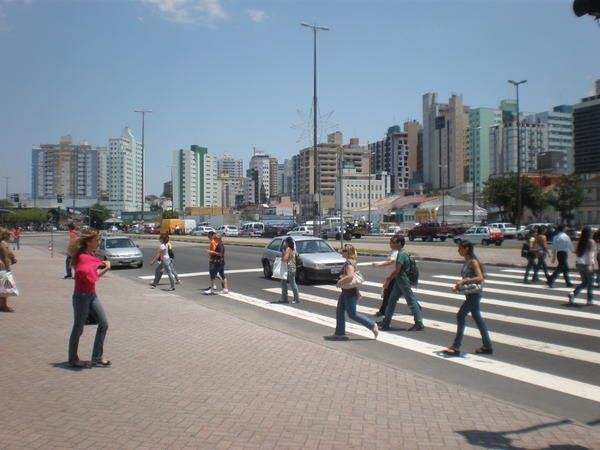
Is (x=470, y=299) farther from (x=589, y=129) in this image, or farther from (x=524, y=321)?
(x=589, y=129)

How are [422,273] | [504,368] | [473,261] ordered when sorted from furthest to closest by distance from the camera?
[422,273] < [473,261] < [504,368]

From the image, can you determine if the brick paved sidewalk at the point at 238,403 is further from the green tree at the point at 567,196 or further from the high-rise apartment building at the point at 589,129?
the green tree at the point at 567,196

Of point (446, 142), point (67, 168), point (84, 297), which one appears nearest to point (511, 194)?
point (84, 297)

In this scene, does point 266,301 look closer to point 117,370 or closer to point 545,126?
point 117,370

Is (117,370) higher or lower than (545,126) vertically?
lower

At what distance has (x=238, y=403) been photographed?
5.77 m

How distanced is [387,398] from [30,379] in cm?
399

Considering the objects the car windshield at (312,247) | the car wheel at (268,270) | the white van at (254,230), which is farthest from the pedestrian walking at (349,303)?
the white van at (254,230)

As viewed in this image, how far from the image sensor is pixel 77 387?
6336 mm

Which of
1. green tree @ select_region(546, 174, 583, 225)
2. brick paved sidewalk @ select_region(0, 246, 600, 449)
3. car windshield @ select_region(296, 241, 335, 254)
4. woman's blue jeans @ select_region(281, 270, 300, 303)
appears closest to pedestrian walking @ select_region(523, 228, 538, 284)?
car windshield @ select_region(296, 241, 335, 254)

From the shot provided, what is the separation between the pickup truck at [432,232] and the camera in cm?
5003

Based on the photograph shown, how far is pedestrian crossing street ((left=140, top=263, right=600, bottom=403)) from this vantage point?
748 centimetres

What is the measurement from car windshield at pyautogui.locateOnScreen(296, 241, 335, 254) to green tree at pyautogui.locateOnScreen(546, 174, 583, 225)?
202 feet

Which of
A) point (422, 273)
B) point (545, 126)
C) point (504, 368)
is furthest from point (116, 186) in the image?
point (504, 368)
